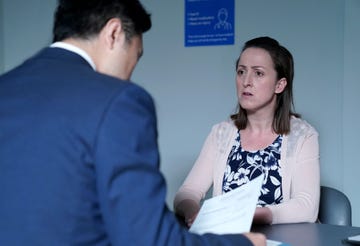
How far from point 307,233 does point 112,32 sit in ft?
2.91

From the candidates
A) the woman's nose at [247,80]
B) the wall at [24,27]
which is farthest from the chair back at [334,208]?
the wall at [24,27]

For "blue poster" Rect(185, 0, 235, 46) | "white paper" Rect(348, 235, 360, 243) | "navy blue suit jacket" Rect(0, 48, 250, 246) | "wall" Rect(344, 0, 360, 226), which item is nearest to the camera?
"navy blue suit jacket" Rect(0, 48, 250, 246)

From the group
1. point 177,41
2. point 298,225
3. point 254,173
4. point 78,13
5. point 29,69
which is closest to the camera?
point 29,69

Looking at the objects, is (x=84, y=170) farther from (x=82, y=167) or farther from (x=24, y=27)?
(x=24, y=27)

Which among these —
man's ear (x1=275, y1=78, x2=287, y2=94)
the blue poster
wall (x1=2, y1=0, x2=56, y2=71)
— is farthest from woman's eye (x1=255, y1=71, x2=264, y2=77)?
wall (x1=2, y1=0, x2=56, y2=71)

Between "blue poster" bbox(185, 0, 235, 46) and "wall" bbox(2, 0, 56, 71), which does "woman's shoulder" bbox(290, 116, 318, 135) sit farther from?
"wall" bbox(2, 0, 56, 71)

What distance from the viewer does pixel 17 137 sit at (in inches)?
31.3

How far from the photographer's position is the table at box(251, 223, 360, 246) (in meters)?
1.29

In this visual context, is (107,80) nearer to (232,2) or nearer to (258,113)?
(258,113)

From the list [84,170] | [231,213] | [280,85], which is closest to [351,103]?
[280,85]

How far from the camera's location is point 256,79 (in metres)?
2.01

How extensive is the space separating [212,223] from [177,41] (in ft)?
7.10

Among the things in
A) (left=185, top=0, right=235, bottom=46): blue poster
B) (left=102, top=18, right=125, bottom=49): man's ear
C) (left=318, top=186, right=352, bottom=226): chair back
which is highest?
(left=185, top=0, right=235, bottom=46): blue poster

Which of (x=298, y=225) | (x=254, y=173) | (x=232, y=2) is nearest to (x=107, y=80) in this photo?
(x=298, y=225)
